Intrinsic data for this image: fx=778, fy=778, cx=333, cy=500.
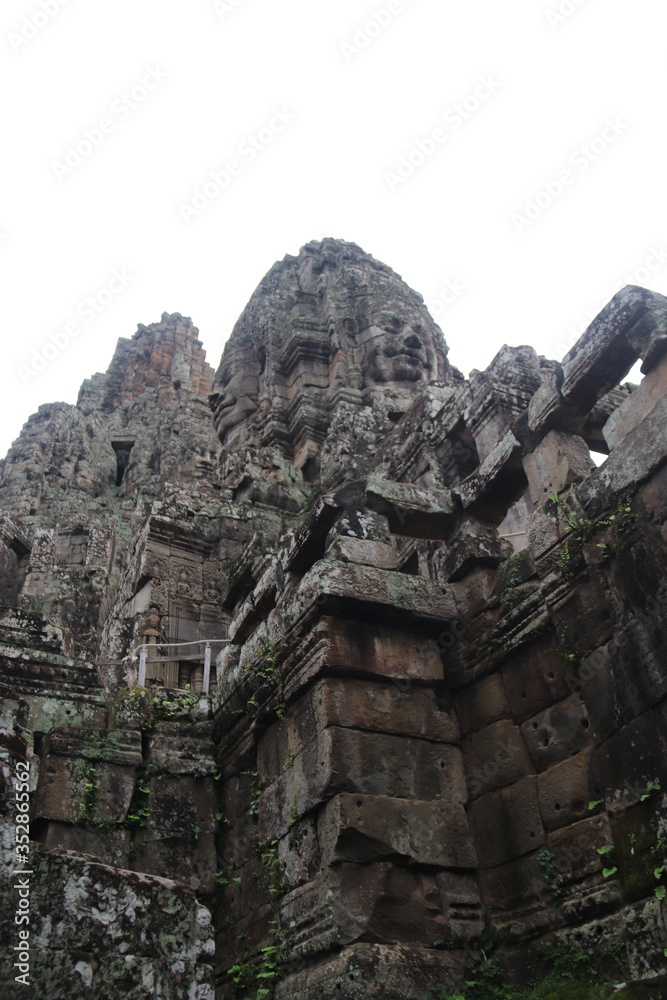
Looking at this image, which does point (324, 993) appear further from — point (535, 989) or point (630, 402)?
point (630, 402)

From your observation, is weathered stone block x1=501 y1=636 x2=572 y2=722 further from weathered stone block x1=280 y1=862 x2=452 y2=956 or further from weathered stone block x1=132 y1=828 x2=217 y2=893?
weathered stone block x1=132 y1=828 x2=217 y2=893

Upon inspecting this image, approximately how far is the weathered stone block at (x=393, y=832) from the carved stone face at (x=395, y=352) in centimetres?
1114

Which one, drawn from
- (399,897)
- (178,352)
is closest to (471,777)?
(399,897)

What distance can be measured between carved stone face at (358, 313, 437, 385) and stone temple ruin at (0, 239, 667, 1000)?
6.70 meters

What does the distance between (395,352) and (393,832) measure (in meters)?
11.9

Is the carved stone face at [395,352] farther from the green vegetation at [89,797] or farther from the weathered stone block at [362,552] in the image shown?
the green vegetation at [89,797]

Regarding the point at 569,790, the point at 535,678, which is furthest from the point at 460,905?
→ the point at 535,678

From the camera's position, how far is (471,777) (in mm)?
5246

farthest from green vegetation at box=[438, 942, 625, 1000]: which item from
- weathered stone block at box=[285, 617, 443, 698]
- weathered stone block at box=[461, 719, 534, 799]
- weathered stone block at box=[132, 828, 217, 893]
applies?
weathered stone block at box=[132, 828, 217, 893]

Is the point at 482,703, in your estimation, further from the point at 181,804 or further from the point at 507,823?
the point at 181,804

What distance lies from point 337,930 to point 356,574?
222cm

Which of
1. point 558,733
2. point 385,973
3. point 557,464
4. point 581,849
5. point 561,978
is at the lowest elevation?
point 561,978

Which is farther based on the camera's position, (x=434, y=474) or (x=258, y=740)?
(x=434, y=474)

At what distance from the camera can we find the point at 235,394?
663 inches
